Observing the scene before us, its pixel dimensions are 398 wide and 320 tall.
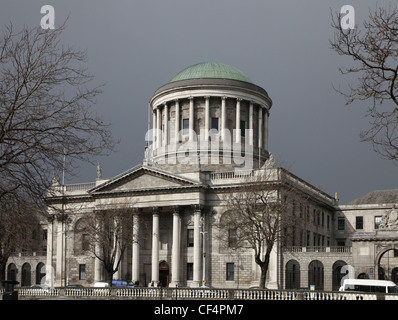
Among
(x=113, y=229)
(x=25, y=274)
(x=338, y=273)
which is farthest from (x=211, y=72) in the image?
(x=25, y=274)

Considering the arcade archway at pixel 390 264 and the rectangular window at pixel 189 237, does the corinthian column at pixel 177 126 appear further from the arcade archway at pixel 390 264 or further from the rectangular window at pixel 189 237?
the arcade archway at pixel 390 264

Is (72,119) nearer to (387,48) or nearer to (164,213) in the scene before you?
(387,48)

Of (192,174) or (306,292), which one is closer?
(306,292)

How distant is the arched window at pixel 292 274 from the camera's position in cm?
6944

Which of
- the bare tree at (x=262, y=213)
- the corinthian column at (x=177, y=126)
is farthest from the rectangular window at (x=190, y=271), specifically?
the corinthian column at (x=177, y=126)

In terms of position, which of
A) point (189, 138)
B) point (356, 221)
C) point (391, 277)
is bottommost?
point (391, 277)

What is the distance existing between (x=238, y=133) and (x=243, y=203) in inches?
940

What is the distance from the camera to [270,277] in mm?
68250

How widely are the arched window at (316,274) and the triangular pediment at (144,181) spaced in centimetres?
1550

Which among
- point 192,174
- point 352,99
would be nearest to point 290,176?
point 192,174

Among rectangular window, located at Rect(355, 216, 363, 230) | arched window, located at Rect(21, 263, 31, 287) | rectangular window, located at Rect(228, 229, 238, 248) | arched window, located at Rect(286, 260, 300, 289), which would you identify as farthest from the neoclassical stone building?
arched window, located at Rect(21, 263, 31, 287)
